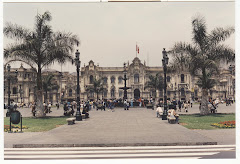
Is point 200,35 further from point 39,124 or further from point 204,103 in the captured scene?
point 39,124

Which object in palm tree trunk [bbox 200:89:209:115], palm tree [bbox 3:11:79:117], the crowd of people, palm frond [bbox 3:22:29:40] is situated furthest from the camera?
the crowd of people

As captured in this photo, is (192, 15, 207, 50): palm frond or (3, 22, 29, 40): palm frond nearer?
(3, 22, 29, 40): palm frond

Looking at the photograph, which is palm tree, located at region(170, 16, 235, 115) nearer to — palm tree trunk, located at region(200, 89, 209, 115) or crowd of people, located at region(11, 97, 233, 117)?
palm tree trunk, located at region(200, 89, 209, 115)

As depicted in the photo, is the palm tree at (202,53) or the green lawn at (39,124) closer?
the green lawn at (39,124)

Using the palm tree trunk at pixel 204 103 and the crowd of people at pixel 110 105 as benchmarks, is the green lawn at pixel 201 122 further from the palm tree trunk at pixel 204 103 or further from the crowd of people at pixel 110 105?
the palm tree trunk at pixel 204 103

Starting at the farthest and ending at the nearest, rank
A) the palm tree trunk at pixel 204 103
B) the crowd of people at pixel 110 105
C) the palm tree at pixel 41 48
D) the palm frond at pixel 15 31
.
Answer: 1. the crowd of people at pixel 110 105
2. the palm tree trunk at pixel 204 103
3. the palm tree at pixel 41 48
4. the palm frond at pixel 15 31

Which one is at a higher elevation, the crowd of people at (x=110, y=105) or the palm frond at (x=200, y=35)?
the palm frond at (x=200, y=35)

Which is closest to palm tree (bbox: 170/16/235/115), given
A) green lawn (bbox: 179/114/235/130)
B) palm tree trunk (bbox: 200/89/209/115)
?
palm tree trunk (bbox: 200/89/209/115)

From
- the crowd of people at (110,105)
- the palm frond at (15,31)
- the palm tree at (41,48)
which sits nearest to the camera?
the palm frond at (15,31)

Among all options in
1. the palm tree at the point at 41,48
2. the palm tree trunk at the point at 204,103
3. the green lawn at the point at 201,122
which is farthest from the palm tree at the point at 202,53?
the palm tree at the point at 41,48

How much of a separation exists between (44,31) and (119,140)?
12780 mm

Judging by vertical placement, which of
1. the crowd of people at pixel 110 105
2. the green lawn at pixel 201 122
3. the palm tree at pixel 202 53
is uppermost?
the palm tree at pixel 202 53

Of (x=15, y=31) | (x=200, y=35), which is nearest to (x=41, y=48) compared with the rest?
(x=15, y=31)

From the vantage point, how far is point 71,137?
1239 cm
